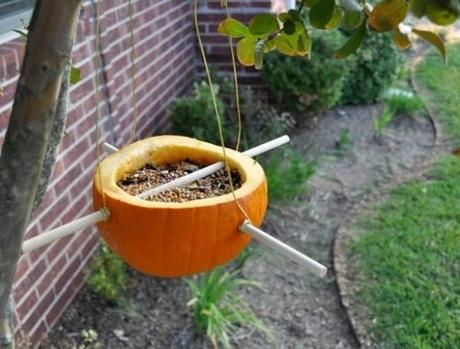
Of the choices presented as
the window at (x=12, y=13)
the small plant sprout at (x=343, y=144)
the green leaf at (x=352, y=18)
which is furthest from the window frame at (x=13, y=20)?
the small plant sprout at (x=343, y=144)

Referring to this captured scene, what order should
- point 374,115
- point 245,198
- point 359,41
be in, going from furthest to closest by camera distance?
1. point 374,115
2. point 245,198
3. point 359,41

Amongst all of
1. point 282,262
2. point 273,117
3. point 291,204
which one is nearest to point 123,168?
point 282,262

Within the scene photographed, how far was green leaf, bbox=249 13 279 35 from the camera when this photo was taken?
2.76ft

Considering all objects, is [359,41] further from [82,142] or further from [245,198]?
[82,142]

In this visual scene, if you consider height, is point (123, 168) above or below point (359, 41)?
below

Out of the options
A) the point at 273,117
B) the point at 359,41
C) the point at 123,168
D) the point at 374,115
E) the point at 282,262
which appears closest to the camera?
the point at 359,41

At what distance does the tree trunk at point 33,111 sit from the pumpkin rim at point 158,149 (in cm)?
41

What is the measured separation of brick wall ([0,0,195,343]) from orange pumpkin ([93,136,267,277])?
3.47ft

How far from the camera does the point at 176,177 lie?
1.32m

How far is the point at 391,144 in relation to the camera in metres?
4.23

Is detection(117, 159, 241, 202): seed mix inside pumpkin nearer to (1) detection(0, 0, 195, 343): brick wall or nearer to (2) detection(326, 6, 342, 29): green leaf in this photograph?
(2) detection(326, 6, 342, 29): green leaf

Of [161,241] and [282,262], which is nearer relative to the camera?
[161,241]

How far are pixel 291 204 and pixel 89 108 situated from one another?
1.36 metres

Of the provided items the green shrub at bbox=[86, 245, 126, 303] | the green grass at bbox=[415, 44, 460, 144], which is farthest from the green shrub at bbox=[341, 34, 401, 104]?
the green shrub at bbox=[86, 245, 126, 303]
